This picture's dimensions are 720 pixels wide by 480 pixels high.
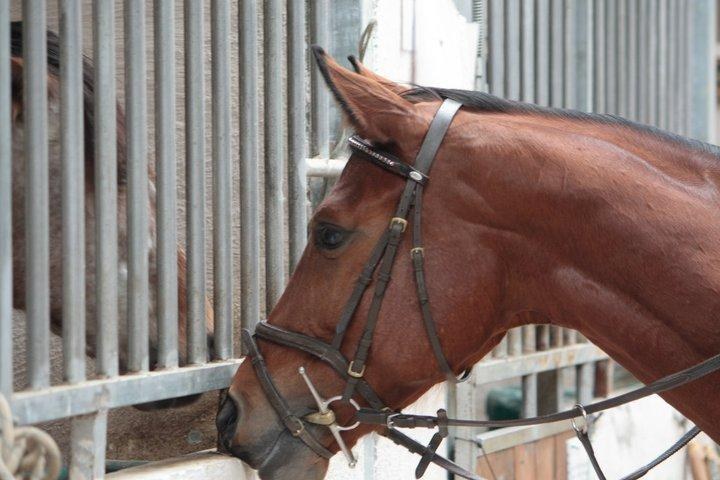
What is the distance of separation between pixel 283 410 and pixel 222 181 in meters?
0.75

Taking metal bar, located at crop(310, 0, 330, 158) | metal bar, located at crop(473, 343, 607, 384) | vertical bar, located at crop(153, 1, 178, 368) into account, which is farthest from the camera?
metal bar, located at crop(473, 343, 607, 384)

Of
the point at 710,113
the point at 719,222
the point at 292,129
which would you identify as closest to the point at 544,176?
the point at 719,222

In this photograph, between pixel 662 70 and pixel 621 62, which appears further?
pixel 662 70

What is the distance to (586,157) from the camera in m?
2.44

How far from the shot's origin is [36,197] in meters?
2.34

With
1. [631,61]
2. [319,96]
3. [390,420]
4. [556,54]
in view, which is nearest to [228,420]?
[390,420]

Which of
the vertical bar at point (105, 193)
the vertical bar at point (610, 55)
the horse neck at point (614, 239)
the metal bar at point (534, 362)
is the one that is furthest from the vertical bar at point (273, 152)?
the vertical bar at point (610, 55)

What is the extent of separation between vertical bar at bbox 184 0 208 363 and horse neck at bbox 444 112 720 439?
2.73 ft

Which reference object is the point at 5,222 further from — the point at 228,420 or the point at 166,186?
the point at 228,420

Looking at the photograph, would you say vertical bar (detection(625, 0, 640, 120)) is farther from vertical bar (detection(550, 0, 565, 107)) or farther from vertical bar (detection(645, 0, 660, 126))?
vertical bar (detection(550, 0, 565, 107))

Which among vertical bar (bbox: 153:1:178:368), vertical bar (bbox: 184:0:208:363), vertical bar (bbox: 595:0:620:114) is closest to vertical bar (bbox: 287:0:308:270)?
vertical bar (bbox: 184:0:208:363)

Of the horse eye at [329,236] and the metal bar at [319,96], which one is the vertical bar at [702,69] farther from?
the horse eye at [329,236]

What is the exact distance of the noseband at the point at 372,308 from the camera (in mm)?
2441

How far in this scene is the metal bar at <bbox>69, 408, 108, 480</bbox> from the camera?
2.49 meters
